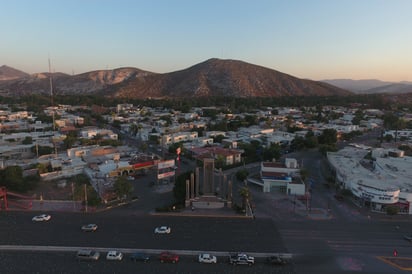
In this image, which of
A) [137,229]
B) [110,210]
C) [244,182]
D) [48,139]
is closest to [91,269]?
[137,229]

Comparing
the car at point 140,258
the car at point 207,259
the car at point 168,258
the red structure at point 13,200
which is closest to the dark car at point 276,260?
the car at point 207,259

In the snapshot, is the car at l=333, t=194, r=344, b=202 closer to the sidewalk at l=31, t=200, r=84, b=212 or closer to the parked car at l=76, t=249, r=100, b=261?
the parked car at l=76, t=249, r=100, b=261

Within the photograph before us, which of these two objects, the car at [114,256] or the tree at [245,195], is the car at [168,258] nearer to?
the car at [114,256]

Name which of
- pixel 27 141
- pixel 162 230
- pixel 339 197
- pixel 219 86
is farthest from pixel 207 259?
pixel 219 86

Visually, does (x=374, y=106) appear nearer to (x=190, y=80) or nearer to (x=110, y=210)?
(x=190, y=80)

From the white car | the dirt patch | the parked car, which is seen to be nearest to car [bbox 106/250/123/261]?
the parked car
